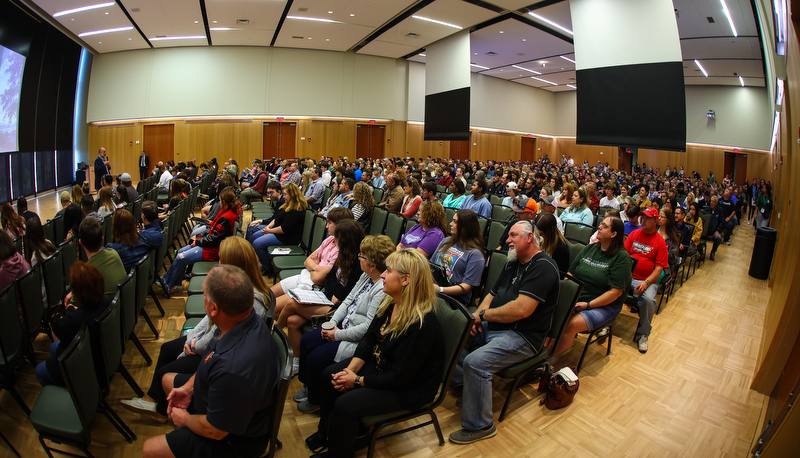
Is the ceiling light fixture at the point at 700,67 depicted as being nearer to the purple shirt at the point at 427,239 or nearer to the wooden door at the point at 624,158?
the wooden door at the point at 624,158

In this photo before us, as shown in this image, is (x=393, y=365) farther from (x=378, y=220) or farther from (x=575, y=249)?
(x=378, y=220)

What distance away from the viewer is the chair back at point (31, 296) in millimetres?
2951

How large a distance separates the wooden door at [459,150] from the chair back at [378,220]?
57.8 feet

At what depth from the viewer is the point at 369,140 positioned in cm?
1980

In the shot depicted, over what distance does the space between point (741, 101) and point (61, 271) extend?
26698 millimetres

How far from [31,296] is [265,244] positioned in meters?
2.66

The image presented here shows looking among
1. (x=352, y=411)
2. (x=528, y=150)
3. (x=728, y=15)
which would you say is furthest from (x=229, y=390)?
(x=528, y=150)

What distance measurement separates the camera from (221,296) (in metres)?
1.91

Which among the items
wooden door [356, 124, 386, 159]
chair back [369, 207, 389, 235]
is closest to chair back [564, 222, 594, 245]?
chair back [369, 207, 389, 235]

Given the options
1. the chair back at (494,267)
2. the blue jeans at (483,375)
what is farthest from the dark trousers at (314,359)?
the chair back at (494,267)

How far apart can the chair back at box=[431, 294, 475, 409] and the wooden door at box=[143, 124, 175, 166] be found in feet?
60.3

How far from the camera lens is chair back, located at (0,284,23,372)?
266 centimetres

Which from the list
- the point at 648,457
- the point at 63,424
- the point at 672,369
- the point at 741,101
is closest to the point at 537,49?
the point at 741,101

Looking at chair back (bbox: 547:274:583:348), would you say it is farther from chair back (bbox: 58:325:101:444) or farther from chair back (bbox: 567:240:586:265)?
chair back (bbox: 58:325:101:444)
